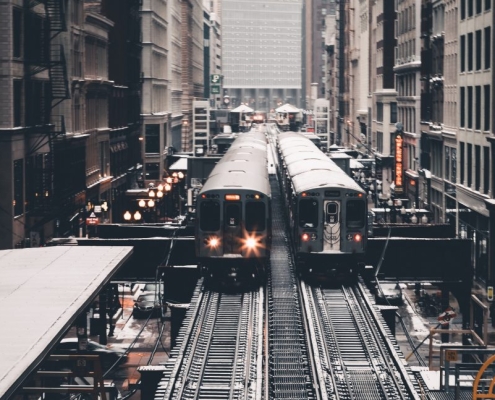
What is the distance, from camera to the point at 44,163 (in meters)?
58.7

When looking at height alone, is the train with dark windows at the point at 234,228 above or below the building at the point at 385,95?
below

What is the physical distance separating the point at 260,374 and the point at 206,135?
95.3 m

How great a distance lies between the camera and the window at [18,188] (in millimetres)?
52688

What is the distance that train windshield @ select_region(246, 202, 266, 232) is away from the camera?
126 ft

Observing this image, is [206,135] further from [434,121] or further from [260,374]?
[260,374]

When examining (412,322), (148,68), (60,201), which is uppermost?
(148,68)

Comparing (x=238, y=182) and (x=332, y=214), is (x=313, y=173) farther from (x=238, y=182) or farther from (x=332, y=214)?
(x=238, y=182)

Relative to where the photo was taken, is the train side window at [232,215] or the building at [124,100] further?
the building at [124,100]

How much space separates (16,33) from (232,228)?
20.2m

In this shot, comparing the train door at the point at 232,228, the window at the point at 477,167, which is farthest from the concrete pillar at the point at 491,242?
the train door at the point at 232,228

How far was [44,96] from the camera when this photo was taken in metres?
58.5

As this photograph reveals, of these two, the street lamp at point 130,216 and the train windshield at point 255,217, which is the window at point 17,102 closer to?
the street lamp at point 130,216

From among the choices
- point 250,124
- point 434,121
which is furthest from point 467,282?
point 250,124

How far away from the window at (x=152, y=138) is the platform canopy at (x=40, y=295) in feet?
258
